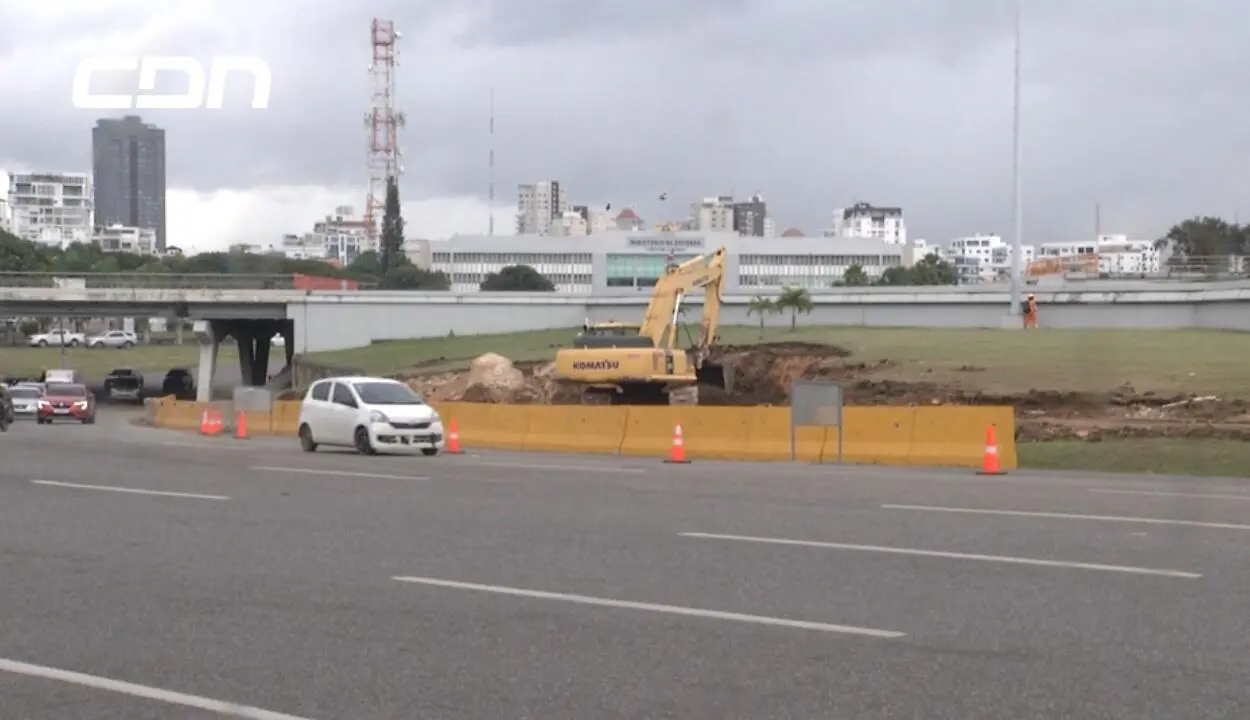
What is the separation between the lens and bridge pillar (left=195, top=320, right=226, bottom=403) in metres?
81.4

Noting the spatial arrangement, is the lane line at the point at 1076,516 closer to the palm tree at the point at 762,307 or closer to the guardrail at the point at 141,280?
the palm tree at the point at 762,307

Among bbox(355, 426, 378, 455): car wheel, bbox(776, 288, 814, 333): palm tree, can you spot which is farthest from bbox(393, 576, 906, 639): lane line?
bbox(776, 288, 814, 333): palm tree

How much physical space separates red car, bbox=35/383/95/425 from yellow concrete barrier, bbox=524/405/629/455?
25078 mm

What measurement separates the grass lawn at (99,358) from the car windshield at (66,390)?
49.0 m

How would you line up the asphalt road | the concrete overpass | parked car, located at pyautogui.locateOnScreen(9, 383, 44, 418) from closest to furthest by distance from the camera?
the asphalt road < parked car, located at pyautogui.locateOnScreen(9, 383, 44, 418) < the concrete overpass

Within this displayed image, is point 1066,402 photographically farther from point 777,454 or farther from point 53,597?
point 53,597

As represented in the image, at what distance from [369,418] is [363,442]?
55cm

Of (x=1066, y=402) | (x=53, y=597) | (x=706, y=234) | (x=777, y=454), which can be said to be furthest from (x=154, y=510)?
(x=706, y=234)

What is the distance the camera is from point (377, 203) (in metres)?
129

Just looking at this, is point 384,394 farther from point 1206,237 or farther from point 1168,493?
point 1206,237

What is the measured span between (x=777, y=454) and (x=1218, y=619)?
777 inches

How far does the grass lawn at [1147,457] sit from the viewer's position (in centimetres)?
2739

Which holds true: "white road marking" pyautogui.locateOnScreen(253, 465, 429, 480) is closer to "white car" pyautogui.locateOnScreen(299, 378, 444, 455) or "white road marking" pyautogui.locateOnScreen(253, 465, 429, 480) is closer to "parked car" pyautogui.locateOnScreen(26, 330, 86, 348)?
"white car" pyautogui.locateOnScreen(299, 378, 444, 455)

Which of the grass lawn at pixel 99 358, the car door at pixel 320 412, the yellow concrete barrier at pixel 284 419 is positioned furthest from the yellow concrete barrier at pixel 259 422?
the grass lawn at pixel 99 358
